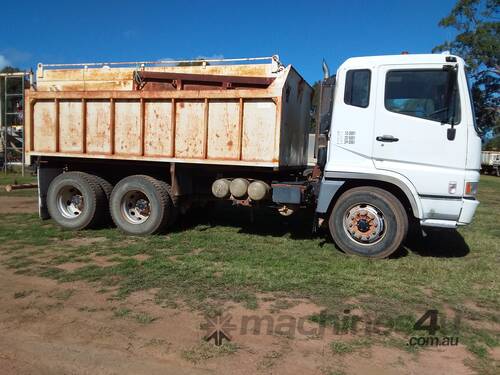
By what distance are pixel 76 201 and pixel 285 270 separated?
4.52 meters

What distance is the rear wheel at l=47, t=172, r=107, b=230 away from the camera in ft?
25.7

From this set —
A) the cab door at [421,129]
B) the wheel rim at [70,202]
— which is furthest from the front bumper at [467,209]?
the wheel rim at [70,202]

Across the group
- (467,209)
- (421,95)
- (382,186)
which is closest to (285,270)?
(382,186)

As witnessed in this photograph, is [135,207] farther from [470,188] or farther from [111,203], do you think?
[470,188]

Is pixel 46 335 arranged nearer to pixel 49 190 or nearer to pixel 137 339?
pixel 137 339

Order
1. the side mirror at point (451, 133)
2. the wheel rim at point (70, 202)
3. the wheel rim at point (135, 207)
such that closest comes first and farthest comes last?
the side mirror at point (451, 133)
the wheel rim at point (135, 207)
the wheel rim at point (70, 202)

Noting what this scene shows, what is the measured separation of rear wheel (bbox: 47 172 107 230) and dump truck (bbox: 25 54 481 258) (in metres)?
0.02

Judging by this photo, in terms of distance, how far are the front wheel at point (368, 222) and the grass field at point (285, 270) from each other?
227 millimetres

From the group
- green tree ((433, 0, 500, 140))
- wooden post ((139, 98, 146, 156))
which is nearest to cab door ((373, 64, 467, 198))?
wooden post ((139, 98, 146, 156))

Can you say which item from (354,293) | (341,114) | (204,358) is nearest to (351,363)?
(204,358)

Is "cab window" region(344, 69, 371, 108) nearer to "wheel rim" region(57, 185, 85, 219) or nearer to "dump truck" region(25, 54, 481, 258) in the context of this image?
"dump truck" region(25, 54, 481, 258)

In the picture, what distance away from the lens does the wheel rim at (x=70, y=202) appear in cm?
813

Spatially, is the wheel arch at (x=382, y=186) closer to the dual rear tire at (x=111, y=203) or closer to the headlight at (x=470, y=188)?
the headlight at (x=470, y=188)

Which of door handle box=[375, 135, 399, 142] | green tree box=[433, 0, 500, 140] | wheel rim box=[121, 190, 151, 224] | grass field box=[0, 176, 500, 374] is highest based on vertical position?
green tree box=[433, 0, 500, 140]
